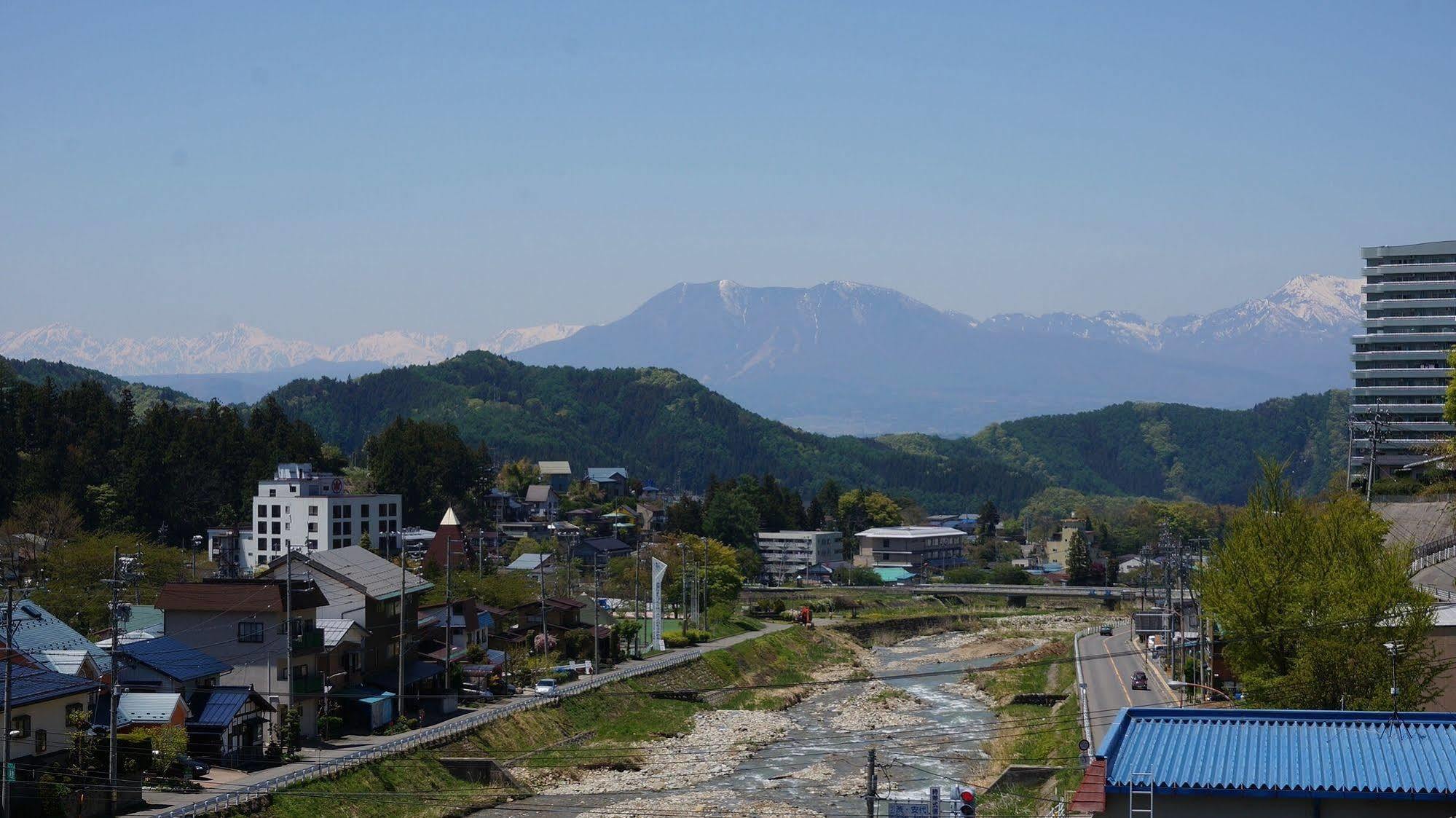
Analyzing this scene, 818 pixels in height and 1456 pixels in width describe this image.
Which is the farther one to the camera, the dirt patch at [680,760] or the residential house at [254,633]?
the dirt patch at [680,760]

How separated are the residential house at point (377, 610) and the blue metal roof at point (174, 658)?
4514mm

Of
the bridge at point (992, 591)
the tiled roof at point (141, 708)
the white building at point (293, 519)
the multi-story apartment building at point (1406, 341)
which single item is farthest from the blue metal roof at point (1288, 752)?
the bridge at point (992, 591)

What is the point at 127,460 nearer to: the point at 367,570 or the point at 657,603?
the point at 657,603

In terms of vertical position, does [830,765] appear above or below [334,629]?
below

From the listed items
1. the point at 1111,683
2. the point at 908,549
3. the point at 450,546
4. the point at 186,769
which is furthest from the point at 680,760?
the point at 908,549

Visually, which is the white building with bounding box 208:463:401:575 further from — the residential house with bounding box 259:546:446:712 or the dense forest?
the residential house with bounding box 259:546:446:712

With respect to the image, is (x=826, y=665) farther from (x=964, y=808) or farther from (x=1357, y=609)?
(x=964, y=808)

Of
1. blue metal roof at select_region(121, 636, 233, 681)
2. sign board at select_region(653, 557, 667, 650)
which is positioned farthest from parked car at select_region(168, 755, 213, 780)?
sign board at select_region(653, 557, 667, 650)

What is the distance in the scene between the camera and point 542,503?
400 feet

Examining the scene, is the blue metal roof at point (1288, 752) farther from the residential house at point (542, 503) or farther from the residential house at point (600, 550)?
the residential house at point (542, 503)

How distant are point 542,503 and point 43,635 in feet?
283

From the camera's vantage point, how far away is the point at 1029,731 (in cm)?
4691

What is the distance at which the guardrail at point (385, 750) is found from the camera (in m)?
29.3

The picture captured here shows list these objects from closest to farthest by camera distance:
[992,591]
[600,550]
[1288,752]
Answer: [1288,752] → [600,550] → [992,591]
